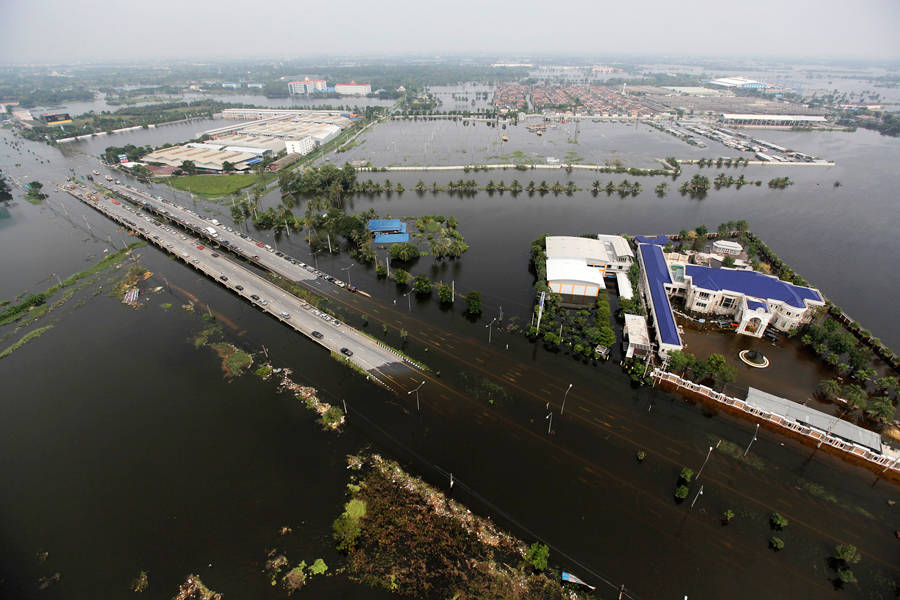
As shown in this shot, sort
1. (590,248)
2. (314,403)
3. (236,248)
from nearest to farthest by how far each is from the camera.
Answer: (314,403) → (590,248) → (236,248)

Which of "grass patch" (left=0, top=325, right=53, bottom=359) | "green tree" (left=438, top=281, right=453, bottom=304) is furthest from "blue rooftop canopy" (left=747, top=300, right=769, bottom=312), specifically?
"grass patch" (left=0, top=325, right=53, bottom=359)

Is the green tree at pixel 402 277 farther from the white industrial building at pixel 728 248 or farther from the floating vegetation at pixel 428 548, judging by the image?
the white industrial building at pixel 728 248

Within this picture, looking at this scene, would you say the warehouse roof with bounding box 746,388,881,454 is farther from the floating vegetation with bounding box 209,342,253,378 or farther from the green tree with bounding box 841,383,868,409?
the floating vegetation with bounding box 209,342,253,378

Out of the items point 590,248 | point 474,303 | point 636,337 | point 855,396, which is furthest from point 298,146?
point 855,396

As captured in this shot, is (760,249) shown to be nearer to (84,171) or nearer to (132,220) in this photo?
(132,220)

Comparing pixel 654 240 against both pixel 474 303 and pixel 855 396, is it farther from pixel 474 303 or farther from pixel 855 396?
pixel 474 303

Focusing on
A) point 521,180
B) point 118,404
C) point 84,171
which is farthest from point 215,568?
point 84,171
